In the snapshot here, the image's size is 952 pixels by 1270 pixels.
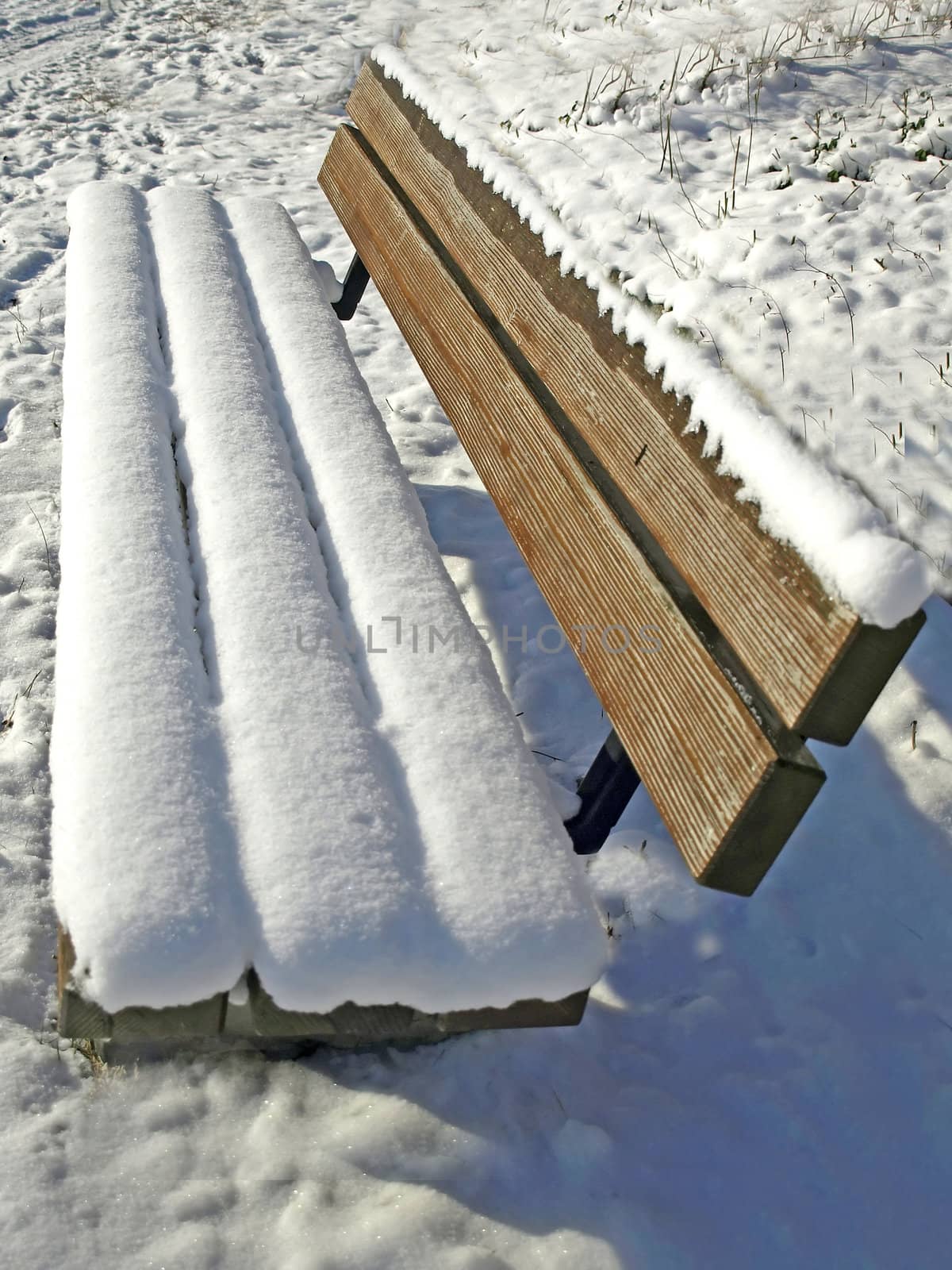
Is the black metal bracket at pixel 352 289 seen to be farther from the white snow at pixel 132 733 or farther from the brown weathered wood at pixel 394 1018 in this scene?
the brown weathered wood at pixel 394 1018

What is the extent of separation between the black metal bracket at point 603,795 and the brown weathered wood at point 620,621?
0.57 ft

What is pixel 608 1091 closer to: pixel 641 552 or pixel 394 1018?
pixel 394 1018

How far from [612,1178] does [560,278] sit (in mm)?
1757

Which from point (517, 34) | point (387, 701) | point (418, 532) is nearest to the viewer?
point (387, 701)

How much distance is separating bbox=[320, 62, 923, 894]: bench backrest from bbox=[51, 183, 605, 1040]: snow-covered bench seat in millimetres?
215

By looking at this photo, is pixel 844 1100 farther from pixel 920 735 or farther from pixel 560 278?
pixel 560 278

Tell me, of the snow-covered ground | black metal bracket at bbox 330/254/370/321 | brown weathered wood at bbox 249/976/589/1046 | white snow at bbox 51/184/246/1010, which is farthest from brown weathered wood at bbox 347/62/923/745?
white snow at bbox 51/184/246/1010

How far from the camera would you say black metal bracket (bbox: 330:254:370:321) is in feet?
12.0

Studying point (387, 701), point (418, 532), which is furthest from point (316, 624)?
point (418, 532)

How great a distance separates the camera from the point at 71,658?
166 centimetres

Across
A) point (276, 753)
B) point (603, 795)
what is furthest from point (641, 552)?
point (276, 753)

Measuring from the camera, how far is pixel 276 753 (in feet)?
5.03

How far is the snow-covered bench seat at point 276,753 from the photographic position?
1323 mm

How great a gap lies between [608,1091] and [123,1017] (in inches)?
36.3
